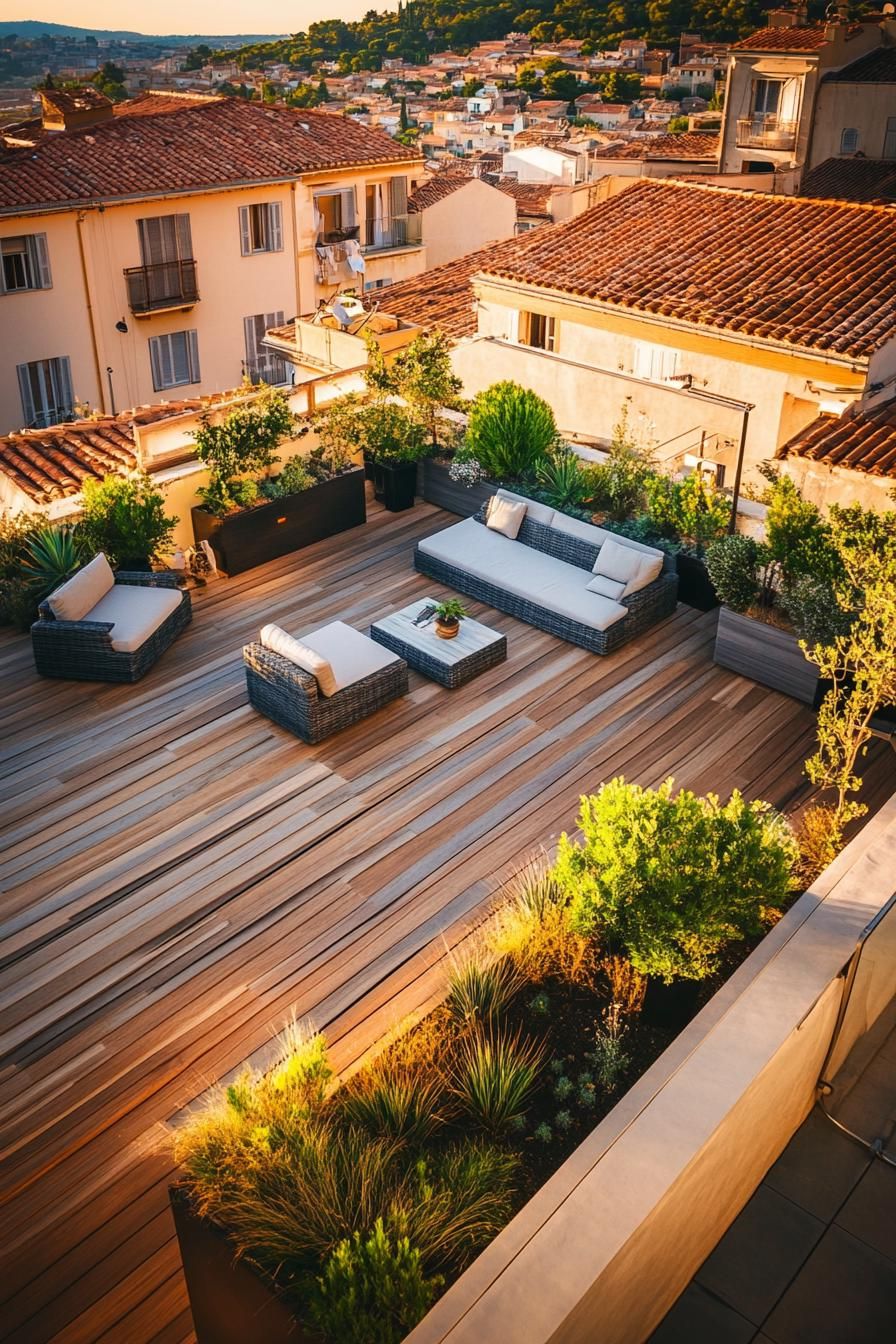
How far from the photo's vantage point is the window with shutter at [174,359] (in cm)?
2581

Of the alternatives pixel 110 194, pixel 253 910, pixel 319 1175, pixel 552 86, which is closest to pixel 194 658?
pixel 253 910

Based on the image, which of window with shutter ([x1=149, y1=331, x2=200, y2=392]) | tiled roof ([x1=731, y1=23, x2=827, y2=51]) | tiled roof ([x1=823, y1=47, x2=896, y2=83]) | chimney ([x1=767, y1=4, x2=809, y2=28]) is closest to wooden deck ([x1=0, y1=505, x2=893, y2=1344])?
window with shutter ([x1=149, y1=331, x2=200, y2=392])

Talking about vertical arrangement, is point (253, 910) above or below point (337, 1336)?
below

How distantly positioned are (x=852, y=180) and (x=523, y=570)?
102ft

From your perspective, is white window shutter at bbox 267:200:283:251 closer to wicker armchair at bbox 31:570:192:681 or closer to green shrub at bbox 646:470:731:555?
green shrub at bbox 646:470:731:555

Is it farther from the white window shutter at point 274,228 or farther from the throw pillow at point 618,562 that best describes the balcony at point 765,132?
the throw pillow at point 618,562

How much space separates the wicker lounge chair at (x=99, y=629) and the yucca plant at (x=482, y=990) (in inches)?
181

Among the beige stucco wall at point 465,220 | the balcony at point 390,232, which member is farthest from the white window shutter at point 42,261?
the beige stucco wall at point 465,220

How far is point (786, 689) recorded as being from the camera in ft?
29.1

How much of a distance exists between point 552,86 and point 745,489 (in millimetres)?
81384

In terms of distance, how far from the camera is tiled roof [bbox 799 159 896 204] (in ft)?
107

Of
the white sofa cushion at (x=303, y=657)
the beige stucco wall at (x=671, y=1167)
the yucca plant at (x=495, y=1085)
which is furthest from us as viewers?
the white sofa cushion at (x=303, y=657)

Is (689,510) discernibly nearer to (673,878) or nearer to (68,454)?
(673,878)

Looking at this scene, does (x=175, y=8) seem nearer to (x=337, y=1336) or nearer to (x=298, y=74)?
(x=298, y=74)
